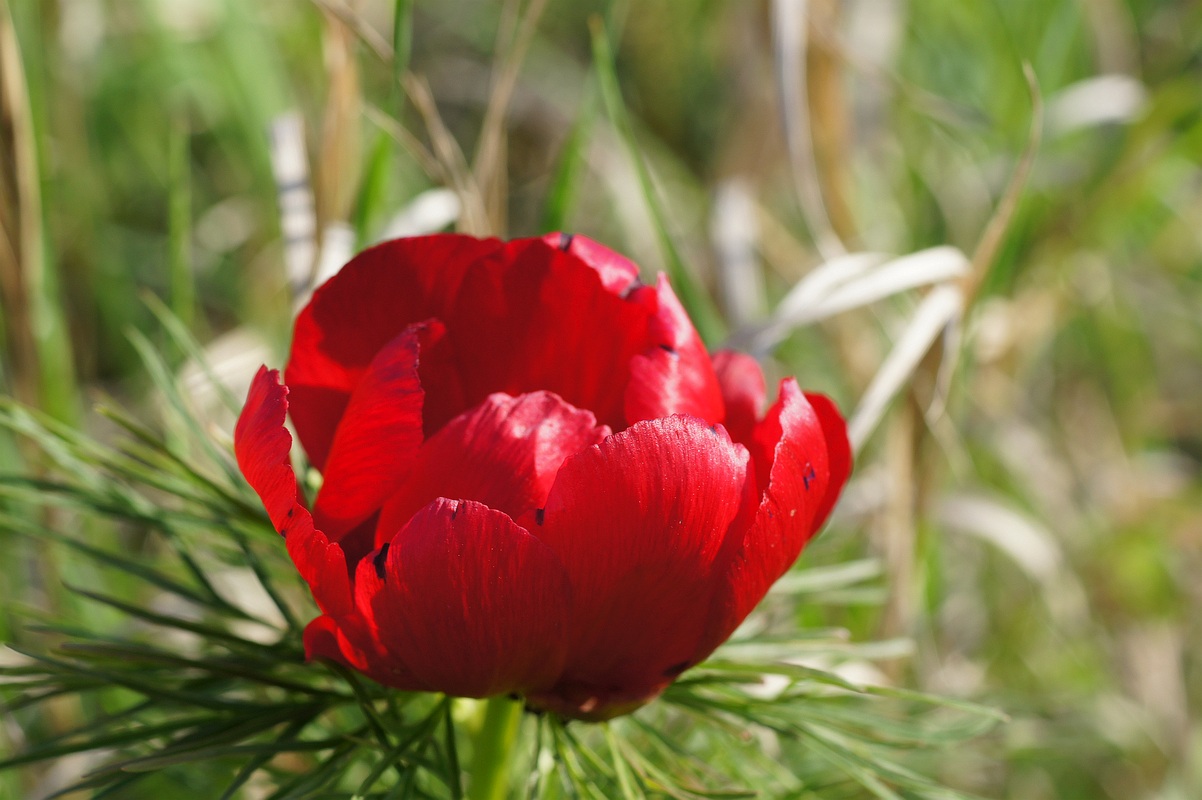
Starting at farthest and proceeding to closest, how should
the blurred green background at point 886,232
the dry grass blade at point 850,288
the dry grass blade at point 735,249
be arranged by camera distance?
the dry grass blade at point 735,249 → the blurred green background at point 886,232 → the dry grass blade at point 850,288

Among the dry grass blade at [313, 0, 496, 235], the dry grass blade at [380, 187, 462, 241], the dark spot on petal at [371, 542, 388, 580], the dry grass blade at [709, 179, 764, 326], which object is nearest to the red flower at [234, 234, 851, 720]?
the dark spot on petal at [371, 542, 388, 580]

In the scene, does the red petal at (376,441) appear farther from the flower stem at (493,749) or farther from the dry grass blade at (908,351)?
the dry grass blade at (908,351)

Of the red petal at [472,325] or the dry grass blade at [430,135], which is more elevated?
the dry grass blade at [430,135]

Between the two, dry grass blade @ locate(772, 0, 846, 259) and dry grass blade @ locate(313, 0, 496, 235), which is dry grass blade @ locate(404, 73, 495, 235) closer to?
dry grass blade @ locate(313, 0, 496, 235)

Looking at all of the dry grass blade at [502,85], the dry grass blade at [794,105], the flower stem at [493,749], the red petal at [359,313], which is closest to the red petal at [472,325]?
the red petal at [359,313]

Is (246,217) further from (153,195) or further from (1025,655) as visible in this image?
(1025,655)

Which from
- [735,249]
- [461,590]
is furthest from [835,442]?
[735,249]

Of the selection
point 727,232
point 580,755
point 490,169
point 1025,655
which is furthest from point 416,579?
point 1025,655

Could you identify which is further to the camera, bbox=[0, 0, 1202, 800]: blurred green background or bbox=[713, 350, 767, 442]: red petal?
bbox=[0, 0, 1202, 800]: blurred green background
